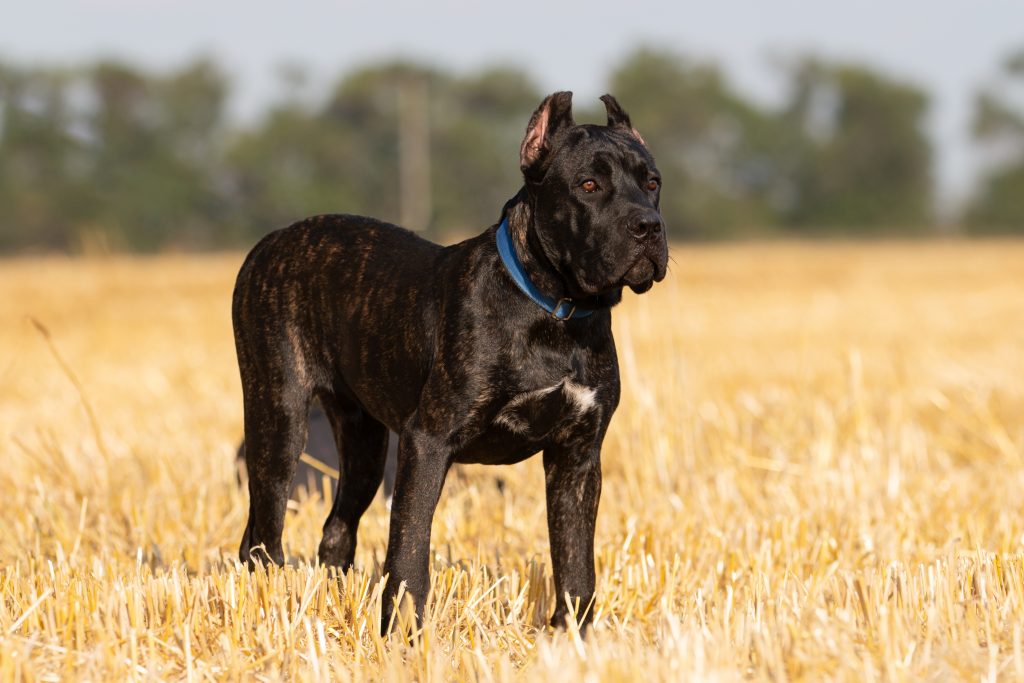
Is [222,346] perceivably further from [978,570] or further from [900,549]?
[978,570]

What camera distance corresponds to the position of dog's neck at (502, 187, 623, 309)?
13.9 ft

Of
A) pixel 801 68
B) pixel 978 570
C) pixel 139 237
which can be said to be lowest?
pixel 139 237

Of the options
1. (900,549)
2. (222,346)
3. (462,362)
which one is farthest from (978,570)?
(222,346)

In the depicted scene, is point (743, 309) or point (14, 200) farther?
point (14, 200)

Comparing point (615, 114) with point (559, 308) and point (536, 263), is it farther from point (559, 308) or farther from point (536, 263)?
point (559, 308)

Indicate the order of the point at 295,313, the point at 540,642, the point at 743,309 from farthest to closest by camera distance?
1. the point at 743,309
2. the point at 295,313
3. the point at 540,642

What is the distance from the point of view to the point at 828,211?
65188mm

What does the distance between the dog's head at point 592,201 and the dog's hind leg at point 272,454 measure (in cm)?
142

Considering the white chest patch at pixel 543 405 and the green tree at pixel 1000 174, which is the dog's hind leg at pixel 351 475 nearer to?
the white chest patch at pixel 543 405

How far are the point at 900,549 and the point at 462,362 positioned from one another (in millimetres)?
2635

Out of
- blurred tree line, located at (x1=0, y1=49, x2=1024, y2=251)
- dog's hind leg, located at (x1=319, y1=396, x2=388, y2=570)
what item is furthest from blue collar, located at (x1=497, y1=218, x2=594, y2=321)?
blurred tree line, located at (x1=0, y1=49, x2=1024, y2=251)

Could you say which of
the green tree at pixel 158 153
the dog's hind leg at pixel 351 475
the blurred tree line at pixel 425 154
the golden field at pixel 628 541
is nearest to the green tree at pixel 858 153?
the blurred tree line at pixel 425 154

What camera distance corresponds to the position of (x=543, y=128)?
435 centimetres

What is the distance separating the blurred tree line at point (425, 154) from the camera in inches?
1986
